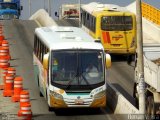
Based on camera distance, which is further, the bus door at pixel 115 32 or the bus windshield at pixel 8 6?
the bus windshield at pixel 8 6

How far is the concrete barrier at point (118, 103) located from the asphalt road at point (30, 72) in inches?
11.6

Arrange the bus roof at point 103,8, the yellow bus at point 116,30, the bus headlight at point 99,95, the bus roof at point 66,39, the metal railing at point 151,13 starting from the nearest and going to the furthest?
the bus headlight at point 99,95 < the bus roof at point 66,39 < the yellow bus at point 116,30 < the bus roof at point 103,8 < the metal railing at point 151,13

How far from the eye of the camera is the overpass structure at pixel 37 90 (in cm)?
2602

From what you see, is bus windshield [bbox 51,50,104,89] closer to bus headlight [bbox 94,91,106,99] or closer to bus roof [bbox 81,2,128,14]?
bus headlight [bbox 94,91,106,99]

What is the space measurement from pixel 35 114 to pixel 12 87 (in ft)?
13.6

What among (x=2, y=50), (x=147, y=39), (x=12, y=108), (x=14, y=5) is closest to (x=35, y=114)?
(x=12, y=108)

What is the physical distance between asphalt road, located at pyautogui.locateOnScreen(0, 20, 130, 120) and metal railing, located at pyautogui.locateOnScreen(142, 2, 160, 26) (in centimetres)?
952

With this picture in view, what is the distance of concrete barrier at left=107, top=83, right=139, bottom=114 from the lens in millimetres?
24438

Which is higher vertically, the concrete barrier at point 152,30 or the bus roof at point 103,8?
the bus roof at point 103,8

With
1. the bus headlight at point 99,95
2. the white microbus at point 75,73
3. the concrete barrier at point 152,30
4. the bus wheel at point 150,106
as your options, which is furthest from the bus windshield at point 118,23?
the bus wheel at point 150,106

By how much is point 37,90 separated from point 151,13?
27481 millimetres

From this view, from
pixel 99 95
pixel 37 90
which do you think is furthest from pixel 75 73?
pixel 37 90

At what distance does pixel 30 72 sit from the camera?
118 feet

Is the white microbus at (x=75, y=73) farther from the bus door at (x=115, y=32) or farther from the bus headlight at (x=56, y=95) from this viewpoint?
the bus door at (x=115, y=32)
